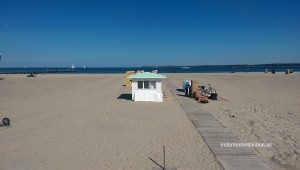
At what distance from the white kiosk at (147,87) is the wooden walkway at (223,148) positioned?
5.10m

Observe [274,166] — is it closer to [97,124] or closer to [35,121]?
[97,124]

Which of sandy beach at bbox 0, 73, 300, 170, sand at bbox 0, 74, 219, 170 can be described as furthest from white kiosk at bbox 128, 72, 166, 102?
sand at bbox 0, 74, 219, 170

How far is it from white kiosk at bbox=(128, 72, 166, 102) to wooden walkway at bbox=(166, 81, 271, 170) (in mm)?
5095

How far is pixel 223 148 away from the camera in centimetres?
899

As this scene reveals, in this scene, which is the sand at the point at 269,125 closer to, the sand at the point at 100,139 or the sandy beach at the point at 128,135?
the sandy beach at the point at 128,135

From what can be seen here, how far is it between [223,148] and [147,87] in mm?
11380

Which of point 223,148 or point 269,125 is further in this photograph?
point 269,125

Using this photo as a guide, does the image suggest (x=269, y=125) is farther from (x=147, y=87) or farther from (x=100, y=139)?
(x=147, y=87)

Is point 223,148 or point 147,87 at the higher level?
point 147,87

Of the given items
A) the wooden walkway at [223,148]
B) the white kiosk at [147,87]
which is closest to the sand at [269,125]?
the wooden walkway at [223,148]

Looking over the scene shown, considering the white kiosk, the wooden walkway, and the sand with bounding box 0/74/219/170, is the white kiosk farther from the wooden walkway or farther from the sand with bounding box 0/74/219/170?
the wooden walkway

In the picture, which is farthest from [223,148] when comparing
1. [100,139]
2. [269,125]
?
[269,125]

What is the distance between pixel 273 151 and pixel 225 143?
4.94 ft

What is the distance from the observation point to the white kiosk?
19453 mm
